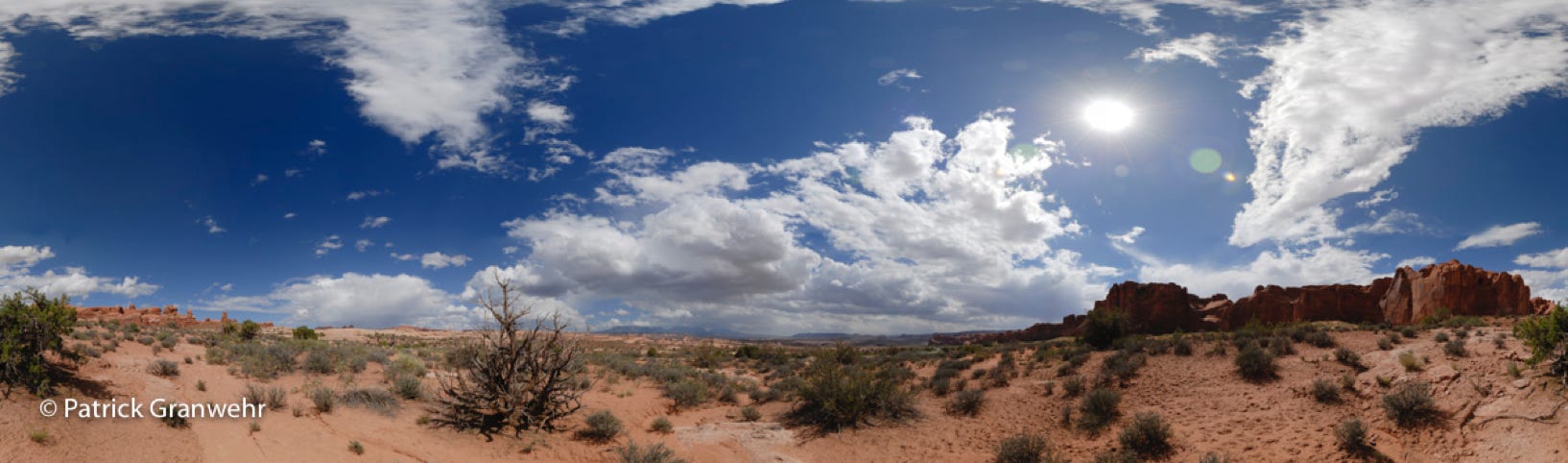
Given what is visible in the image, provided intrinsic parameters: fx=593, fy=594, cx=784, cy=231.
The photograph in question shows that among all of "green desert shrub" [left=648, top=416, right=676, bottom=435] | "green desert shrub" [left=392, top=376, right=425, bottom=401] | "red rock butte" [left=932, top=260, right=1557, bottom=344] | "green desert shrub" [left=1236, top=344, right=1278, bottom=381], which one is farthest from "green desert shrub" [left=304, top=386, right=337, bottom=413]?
"red rock butte" [left=932, top=260, right=1557, bottom=344]

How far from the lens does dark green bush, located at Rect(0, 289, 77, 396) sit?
8.35 metres

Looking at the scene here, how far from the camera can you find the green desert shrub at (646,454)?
1122cm

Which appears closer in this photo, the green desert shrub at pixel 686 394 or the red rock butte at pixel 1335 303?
the green desert shrub at pixel 686 394

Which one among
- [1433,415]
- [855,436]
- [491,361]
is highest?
[491,361]

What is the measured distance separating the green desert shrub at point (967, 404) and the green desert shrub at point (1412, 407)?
8099 mm

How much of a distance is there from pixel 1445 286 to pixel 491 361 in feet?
225

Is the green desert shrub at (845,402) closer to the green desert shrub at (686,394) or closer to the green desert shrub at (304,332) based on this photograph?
the green desert shrub at (686,394)

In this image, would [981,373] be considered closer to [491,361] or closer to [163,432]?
[491,361]

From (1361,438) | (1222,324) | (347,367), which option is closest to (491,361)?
(347,367)

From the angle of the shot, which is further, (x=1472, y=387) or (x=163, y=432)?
(x=1472, y=387)

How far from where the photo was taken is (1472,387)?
11602mm

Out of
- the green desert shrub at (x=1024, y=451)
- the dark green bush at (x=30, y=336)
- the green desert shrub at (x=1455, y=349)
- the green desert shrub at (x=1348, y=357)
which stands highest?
the dark green bush at (x=30, y=336)

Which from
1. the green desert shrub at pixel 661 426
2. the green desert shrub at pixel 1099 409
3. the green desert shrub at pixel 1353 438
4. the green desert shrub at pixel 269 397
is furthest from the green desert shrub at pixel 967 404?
the green desert shrub at pixel 269 397

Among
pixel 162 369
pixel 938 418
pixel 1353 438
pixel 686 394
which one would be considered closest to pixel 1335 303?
pixel 1353 438
